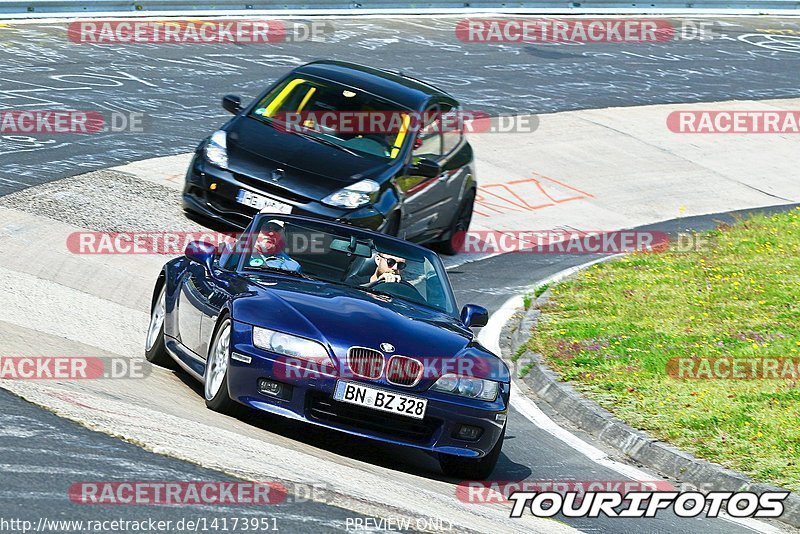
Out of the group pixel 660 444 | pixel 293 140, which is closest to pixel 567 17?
pixel 293 140

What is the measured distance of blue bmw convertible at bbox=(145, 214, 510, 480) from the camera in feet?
25.5

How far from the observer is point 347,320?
8.08 metres

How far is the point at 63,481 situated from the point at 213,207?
25.2 feet

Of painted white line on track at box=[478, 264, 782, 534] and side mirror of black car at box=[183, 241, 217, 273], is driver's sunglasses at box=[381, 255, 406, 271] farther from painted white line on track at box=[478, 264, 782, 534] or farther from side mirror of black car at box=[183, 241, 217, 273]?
painted white line on track at box=[478, 264, 782, 534]

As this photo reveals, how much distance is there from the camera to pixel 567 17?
3052 centimetres

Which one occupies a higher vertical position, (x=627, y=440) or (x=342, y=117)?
(x=342, y=117)

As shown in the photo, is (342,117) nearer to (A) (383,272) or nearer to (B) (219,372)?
(A) (383,272)

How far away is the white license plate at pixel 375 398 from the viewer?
7.70 metres

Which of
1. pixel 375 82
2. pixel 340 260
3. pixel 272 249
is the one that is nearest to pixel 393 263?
pixel 340 260

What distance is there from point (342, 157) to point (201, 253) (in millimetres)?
4654

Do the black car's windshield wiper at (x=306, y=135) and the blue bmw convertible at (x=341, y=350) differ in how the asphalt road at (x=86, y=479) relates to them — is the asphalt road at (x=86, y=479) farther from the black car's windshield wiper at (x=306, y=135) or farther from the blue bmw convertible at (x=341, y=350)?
the black car's windshield wiper at (x=306, y=135)

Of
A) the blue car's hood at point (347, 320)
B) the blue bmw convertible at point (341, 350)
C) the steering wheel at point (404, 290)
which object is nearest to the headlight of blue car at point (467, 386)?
the blue bmw convertible at point (341, 350)

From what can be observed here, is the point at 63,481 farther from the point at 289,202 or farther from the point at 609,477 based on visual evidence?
the point at 289,202

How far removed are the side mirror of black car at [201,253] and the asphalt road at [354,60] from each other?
5.52 m
